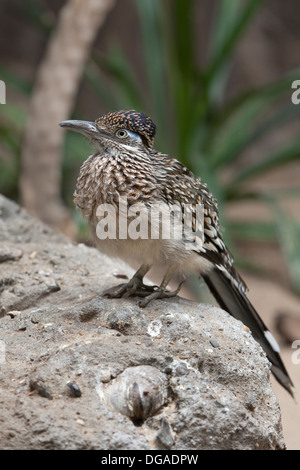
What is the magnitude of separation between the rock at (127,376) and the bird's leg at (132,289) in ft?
0.24

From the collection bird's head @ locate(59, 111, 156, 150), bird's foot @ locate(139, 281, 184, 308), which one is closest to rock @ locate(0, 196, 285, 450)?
bird's foot @ locate(139, 281, 184, 308)

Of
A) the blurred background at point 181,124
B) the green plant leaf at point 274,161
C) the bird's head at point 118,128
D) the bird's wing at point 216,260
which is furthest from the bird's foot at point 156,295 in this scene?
the green plant leaf at point 274,161

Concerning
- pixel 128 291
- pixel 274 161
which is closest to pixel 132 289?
pixel 128 291

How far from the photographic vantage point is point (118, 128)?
2.85m

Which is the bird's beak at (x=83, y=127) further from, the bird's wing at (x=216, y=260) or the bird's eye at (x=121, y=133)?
the bird's wing at (x=216, y=260)

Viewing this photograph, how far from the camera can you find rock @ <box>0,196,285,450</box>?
2.12 metres

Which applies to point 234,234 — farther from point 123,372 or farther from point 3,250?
point 123,372

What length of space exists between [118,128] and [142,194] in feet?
1.05

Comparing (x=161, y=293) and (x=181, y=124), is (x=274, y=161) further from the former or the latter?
(x=161, y=293)

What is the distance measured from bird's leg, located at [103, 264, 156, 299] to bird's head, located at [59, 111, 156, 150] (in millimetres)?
558

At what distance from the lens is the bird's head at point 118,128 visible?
9.28 feet

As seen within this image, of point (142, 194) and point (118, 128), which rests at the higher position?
point (118, 128)

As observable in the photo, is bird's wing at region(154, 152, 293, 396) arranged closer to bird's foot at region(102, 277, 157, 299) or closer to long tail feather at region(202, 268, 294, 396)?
long tail feather at region(202, 268, 294, 396)
